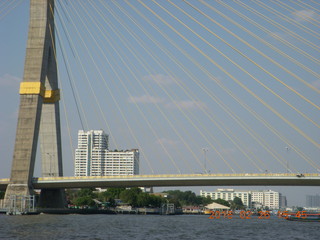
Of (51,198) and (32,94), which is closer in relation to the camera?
(32,94)

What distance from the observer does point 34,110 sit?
223 feet

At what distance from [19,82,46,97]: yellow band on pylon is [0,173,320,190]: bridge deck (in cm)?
1074

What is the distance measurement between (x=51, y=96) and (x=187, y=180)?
19.2 meters

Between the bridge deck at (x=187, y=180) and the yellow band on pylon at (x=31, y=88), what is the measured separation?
1074 cm

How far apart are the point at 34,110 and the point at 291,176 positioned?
98.5ft

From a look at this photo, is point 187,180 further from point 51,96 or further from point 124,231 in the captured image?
point 124,231

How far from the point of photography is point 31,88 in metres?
67.9

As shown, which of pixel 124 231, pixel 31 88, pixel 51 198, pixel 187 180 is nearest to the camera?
pixel 124 231

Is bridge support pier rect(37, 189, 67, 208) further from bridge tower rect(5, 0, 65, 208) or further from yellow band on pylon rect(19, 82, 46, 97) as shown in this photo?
yellow band on pylon rect(19, 82, 46, 97)

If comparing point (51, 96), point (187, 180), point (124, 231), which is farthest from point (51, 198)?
point (124, 231)

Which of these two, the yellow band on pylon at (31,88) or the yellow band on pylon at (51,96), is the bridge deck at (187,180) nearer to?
the yellow band on pylon at (51,96)

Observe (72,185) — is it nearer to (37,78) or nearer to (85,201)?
(37,78)

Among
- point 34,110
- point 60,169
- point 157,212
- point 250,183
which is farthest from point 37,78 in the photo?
point 157,212

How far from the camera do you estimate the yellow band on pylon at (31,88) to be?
6756 centimetres
